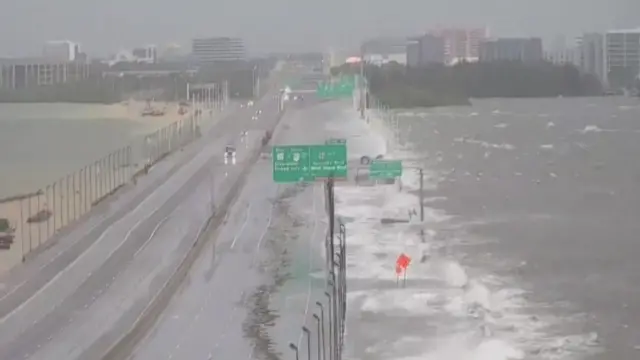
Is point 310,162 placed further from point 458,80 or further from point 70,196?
point 458,80

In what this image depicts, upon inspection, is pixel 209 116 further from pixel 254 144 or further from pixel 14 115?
pixel 254 144

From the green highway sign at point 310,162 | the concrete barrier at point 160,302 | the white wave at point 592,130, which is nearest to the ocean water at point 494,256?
the green highway sign at point 310,162

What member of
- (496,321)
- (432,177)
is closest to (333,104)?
(432,177)

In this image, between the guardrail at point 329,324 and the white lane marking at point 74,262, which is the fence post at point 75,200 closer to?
the white lane marking at point 74,262

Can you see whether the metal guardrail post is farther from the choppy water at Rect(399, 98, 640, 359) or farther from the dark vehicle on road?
the dark vehicle on road

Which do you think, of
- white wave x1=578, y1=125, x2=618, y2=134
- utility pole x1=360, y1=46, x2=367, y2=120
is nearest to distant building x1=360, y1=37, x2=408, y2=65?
utility pole x1=360, y1=46, x2=367, y2=120
